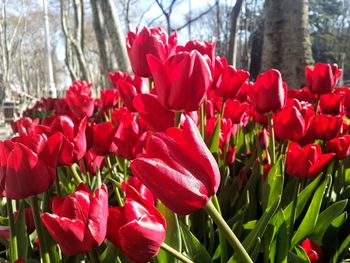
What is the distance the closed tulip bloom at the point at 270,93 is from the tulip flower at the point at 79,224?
0.66 metres

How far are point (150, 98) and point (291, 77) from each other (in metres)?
3.22

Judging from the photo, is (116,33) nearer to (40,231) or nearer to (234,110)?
(234,110)

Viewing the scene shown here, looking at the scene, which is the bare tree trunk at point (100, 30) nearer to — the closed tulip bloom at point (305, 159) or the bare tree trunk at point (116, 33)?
the bare tree trunk at point (116, 33)

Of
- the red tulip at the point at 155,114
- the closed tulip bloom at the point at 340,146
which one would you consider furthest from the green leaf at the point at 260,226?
the closed tulip bloom at the point at 340,146

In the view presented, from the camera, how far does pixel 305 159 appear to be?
1.08 metres

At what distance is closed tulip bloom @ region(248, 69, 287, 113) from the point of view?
120 cm

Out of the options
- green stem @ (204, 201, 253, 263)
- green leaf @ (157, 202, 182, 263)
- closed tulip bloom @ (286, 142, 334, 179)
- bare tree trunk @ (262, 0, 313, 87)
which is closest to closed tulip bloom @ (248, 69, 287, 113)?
closed tulip bloom @ (286, 142, 334, 179)

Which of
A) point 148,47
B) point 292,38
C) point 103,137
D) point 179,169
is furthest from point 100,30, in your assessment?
point 179,169

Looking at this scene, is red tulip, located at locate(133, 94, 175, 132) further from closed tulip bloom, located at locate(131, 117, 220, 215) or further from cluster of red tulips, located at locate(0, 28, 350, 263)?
closed tulip bloom, located at locate(131, 117, 220, 215)

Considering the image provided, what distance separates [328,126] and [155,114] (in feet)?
2.18

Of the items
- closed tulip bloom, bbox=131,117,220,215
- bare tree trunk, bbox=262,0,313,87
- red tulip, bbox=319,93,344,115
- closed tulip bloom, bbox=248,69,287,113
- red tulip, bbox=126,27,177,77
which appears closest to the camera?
closed tulip bloom, bbox=131,117,220,215

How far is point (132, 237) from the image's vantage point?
0.63 m

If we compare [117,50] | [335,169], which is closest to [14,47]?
[117,50]

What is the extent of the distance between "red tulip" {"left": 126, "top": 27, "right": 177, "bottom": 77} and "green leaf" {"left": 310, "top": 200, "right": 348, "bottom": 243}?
55cm
